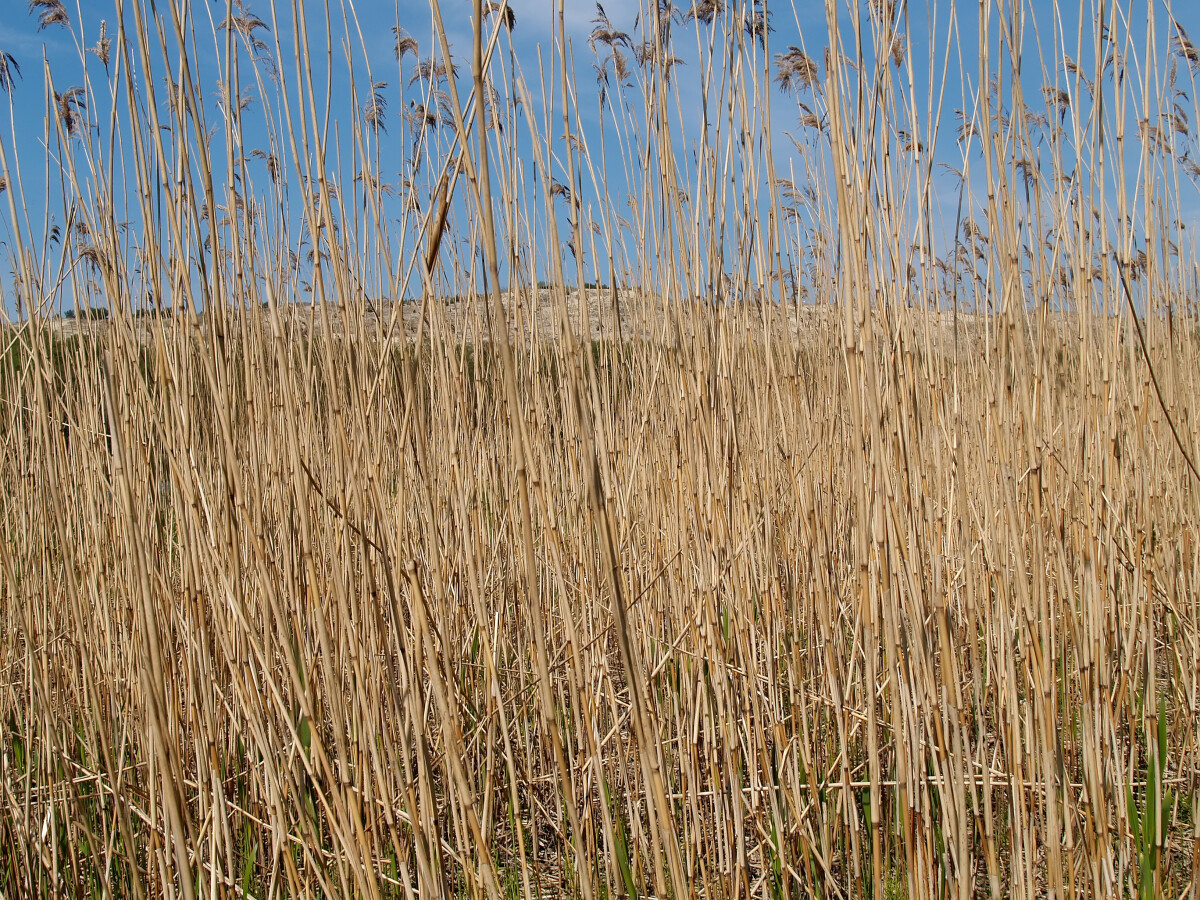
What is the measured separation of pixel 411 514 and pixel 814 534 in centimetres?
59

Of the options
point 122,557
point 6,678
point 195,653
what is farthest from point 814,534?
point 6,678

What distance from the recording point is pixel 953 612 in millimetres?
1343

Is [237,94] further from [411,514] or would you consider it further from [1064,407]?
[1064,407]

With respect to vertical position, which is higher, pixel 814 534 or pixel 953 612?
pixel 814 534

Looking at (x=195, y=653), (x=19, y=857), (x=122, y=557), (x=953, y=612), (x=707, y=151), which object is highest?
(x=707, y=151)

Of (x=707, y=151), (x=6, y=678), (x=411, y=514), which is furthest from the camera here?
(x=6, y=678)

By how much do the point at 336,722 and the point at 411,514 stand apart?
436 millimetres

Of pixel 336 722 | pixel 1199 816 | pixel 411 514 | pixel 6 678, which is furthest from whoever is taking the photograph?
pixel 6 678

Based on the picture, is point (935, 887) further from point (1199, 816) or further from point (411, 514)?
point (411, 514)

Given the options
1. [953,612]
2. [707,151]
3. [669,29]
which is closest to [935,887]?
[953,612]

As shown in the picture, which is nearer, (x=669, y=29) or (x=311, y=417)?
(x=311, y=417)

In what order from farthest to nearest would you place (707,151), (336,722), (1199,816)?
(707,151)
(1199,816)
(336,722)

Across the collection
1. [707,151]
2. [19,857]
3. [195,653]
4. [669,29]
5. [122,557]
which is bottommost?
[19,857]

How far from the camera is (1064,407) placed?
110cm
